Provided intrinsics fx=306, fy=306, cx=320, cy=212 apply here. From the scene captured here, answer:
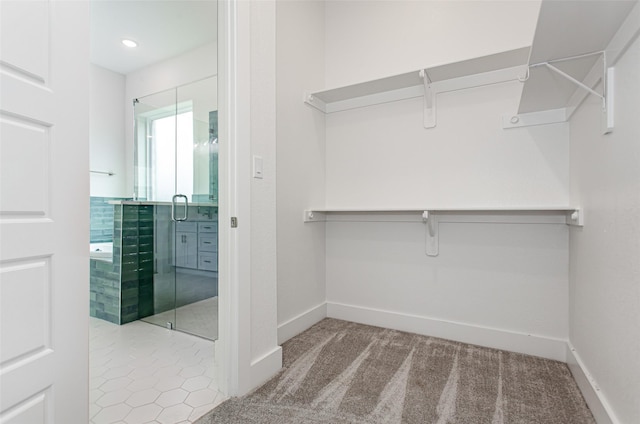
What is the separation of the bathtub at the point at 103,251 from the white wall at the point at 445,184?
73.4 inches

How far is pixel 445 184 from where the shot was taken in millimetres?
2158

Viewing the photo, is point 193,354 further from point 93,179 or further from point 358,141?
point 93,179

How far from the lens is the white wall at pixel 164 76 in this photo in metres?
2.81

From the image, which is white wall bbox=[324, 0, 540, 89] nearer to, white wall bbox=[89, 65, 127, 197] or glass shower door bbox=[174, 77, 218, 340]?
glass shower door bbox=[174, 77, 218, 340]

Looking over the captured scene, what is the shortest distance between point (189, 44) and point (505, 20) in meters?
2.70

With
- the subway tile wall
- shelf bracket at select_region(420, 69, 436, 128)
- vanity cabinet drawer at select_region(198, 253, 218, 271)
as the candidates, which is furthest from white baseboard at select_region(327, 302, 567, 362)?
the subway tile wall

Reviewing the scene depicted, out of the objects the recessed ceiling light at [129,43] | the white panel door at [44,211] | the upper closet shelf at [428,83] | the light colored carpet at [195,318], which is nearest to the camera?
the white panel door at [44,211]

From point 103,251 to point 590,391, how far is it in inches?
134

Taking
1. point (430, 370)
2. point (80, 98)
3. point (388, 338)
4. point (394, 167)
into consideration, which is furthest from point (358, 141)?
point (80, 98)

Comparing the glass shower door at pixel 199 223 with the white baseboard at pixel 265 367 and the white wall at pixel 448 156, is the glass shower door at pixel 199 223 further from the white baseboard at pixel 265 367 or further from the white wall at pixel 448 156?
the white wall at pixel 448 156

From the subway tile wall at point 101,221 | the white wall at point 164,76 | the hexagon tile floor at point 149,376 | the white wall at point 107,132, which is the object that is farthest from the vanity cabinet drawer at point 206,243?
the white wall at point 107,132

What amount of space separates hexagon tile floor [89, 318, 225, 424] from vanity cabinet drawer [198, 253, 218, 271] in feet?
1.69

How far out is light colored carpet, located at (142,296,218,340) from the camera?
226 centimetres

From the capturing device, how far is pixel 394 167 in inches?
92.3
